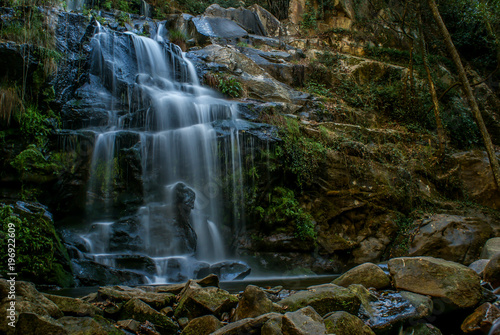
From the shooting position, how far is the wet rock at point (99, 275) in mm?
5375

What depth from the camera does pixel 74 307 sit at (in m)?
2.99

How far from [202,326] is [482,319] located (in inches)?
122

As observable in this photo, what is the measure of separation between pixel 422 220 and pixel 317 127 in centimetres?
416

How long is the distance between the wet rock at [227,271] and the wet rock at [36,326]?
3.73 m

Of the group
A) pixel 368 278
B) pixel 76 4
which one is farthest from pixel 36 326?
pixel 76 4

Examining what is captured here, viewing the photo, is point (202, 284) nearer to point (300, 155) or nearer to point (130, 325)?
point (130, 325)

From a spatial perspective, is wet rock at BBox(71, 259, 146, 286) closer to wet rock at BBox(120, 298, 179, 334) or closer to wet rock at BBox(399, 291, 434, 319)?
wet rock at BBox(120, 298, 179, 334)

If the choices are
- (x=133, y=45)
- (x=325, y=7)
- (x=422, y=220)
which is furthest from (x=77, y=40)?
(x=325, y=7)

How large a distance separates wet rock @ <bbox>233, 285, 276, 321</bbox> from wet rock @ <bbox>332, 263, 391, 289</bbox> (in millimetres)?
1545

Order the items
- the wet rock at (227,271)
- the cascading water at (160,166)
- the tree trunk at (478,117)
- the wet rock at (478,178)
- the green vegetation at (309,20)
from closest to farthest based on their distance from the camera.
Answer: the wet rock at (227,271), the cascading water at (160,166), the tree trunk at (478,117), the wet rock at (478,178), the green vegetation at (309,20)

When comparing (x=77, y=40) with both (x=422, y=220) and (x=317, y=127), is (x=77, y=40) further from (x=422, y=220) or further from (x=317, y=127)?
(x=422, y=220)

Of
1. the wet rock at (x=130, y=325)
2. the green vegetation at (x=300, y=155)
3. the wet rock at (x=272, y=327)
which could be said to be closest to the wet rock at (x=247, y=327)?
the wet rock at (x=272, y=327)

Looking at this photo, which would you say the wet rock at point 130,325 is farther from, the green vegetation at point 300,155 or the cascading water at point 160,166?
the green vegetation at point 300,155

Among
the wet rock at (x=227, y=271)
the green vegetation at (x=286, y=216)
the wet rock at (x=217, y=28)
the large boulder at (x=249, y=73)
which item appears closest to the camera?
the wet rock at (x=227, y=271)
